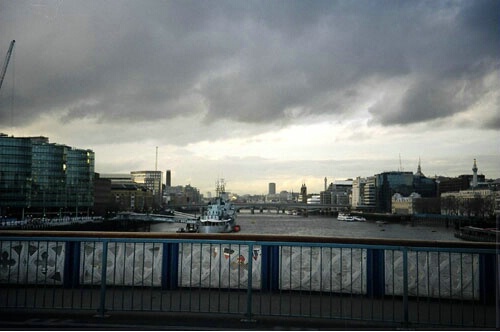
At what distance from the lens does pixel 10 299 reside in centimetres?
650

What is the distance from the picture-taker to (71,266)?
24.4ft

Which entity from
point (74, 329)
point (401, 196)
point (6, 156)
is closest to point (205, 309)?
point (74, 329)

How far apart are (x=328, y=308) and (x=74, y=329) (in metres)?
Answer: 3.67

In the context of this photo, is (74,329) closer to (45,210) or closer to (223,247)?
(223,247)

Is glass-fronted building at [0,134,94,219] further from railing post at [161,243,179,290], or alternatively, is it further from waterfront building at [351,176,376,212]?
waterfront building at [351,176,376,212]

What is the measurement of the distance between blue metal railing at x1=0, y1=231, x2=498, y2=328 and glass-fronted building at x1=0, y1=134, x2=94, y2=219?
7242 centimetres

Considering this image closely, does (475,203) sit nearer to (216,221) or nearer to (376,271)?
(216,221)

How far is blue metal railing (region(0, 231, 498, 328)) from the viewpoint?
20.0 ft

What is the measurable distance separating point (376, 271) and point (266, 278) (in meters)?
1.95

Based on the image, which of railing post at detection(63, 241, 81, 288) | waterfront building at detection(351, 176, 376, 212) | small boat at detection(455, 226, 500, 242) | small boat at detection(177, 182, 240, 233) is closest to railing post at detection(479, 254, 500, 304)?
railing post at detection(63, 241, 81, 288)

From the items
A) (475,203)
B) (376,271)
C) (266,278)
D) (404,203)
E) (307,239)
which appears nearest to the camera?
(307,239)

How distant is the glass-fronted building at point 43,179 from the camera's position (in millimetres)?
75500

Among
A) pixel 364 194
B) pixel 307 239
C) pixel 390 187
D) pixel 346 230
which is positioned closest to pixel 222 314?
pixel 307 239

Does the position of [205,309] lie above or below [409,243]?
below
